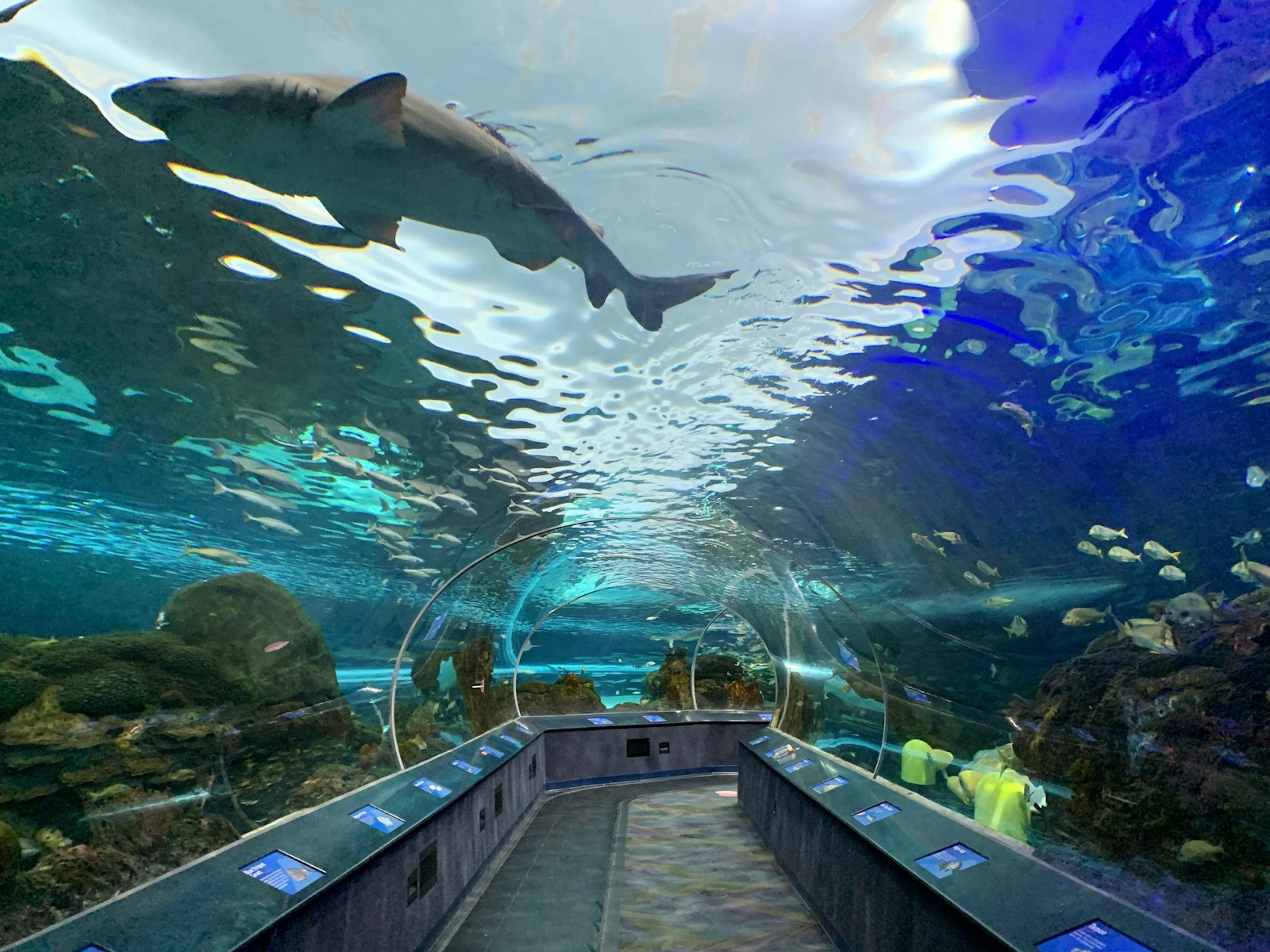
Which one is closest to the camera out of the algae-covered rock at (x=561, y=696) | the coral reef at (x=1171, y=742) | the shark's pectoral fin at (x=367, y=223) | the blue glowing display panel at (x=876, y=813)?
the shark's pectoral fin at (x=367, y=223)

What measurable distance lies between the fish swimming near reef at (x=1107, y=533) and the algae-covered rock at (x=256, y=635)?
1197cm

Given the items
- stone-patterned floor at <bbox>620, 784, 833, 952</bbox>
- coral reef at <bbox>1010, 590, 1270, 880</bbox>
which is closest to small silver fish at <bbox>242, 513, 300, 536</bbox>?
stone-patterned floor at <bbox>620, 784, 833, 952</bbox>

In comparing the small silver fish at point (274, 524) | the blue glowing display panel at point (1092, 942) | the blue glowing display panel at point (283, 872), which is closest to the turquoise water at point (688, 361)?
the small silver fish at point (274, 524)

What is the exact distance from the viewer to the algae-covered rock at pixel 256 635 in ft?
30.0

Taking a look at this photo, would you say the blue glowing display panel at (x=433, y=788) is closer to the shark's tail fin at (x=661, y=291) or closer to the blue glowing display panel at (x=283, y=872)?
the blue glowing display panel at (x=283, y=872)

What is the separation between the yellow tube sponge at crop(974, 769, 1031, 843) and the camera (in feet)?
22.2

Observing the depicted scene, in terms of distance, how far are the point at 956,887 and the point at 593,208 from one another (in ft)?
16.9

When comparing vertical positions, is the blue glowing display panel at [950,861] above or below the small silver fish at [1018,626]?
below

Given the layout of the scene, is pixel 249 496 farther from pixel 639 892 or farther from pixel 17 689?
pixel 639 892

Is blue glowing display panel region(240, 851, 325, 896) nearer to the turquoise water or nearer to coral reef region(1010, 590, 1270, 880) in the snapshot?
the turquoise water

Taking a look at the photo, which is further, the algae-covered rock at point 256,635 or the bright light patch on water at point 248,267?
the algae-covered rock at point 256,635

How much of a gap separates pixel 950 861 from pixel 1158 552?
22.9 ft

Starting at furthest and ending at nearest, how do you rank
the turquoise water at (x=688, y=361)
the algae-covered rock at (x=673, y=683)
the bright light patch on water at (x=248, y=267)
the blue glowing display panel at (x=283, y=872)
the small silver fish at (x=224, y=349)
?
1. the algae-covered rock at (x=673, y=683)
2. the small silver fish at (x=224, y=349)
3. the bright light patch on water at (x=248, y=267)
4. the turquoise water at (x=688, y=361)
5. the blue glowing display panel at (x=283, y=872)

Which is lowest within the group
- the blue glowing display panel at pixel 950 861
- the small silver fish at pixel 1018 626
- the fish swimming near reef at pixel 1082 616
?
the blue glowing display panel at pixel 950 861
